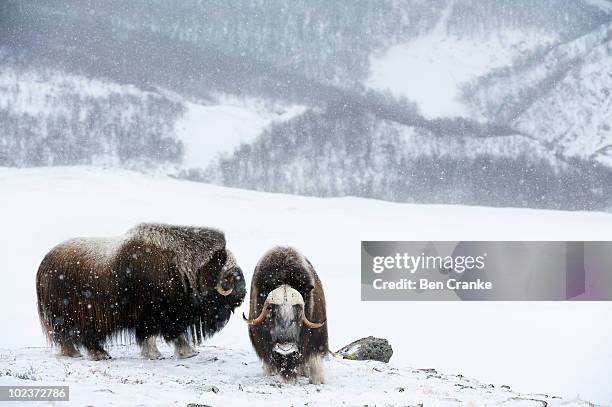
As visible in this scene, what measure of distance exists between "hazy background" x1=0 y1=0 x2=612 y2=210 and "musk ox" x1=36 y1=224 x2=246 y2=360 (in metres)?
4.53

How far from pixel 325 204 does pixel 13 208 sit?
12.2ft

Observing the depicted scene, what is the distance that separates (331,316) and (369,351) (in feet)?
2.68

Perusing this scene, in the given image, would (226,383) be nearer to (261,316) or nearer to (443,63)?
(261,316)

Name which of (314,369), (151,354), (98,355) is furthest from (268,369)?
(98,355)

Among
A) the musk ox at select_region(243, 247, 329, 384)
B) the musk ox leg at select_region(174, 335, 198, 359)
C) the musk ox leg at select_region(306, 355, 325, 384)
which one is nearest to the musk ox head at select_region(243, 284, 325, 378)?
the musk ox at select_region(243, 247, 329, 384)

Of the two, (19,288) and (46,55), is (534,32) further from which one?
(19,288)

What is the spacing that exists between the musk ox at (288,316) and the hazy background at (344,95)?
497 centimetres

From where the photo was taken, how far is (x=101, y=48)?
8680 millimetres

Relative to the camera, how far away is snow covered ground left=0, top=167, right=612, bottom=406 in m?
3.27

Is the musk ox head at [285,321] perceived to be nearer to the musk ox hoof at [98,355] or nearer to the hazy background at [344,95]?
the musk ox hoof at [98,355]

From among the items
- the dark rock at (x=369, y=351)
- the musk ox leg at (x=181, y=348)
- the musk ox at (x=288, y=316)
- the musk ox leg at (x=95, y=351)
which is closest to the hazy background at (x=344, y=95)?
the dark rock at (x=369, y=351)

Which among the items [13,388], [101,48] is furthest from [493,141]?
[13,388]

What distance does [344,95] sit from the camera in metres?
8.91

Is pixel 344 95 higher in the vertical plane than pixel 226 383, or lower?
higher
